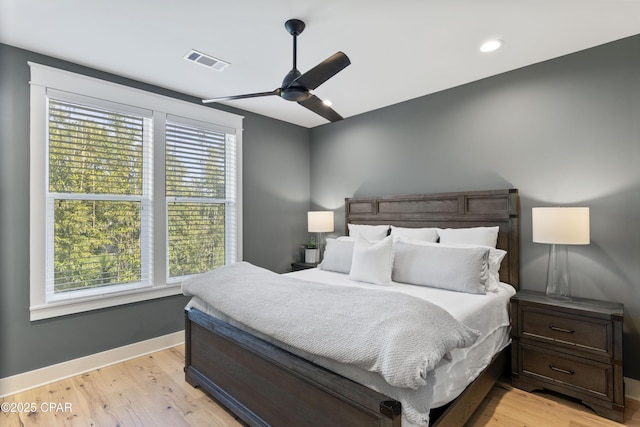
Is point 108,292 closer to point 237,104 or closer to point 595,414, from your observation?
point 237,104

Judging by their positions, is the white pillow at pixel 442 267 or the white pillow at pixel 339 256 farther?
the white pillow at pixel 339 256

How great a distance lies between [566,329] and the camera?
2262 millimetres

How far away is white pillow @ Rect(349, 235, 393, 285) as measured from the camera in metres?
2.78

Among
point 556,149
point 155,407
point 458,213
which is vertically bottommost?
point 155,407

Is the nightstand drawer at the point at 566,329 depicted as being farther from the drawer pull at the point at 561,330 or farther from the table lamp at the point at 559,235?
the table lamp at the point at 559,235

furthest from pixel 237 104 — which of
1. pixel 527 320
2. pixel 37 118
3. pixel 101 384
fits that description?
pixel 527 320

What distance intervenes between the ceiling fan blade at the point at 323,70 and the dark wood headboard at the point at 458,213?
199 centimetres

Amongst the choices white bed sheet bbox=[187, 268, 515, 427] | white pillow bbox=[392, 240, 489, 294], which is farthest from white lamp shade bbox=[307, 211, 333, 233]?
white pillow bbox=[392, 240, 489, 294]

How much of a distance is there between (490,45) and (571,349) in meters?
2.43

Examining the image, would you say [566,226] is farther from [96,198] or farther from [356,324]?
[96,198]

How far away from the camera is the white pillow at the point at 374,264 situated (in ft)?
9.13

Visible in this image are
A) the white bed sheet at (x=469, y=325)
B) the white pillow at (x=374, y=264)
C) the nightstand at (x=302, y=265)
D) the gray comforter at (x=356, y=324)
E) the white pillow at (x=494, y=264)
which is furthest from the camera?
the nightstand at (x=302, y=265)

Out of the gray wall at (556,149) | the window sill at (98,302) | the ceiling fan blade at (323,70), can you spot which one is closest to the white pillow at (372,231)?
the gray wall at (556,149)

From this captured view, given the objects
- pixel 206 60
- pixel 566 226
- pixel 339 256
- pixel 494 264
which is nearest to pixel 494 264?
pixel 494 264
